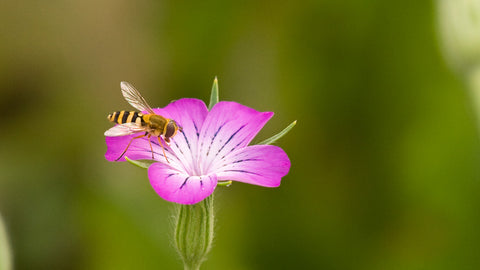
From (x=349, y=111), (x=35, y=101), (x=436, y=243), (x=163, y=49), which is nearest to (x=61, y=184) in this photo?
(x=35, y=101)

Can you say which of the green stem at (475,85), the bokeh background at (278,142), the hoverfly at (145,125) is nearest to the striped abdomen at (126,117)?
the hoverfly at (145,125)

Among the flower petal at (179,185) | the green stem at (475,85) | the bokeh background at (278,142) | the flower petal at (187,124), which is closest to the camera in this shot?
the flower petal at (179,185)

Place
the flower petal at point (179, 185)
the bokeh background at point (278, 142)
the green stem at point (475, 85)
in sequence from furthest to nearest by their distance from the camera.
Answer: the bokeh background at point (278, 142)
the green stem at point (475, 85)
the flower petal at point (179, 185)

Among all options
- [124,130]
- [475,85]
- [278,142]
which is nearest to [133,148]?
[124,130]

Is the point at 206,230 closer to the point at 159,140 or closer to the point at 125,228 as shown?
the point at 159,140

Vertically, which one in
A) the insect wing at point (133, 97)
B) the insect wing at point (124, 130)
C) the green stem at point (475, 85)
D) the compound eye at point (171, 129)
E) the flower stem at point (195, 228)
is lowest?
the flower stem at point (195, 228)

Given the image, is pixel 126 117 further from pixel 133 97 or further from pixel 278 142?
pixel 278 142

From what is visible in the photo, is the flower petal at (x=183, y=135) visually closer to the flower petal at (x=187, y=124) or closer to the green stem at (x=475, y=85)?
the flower petal at (x=187, y=124)
